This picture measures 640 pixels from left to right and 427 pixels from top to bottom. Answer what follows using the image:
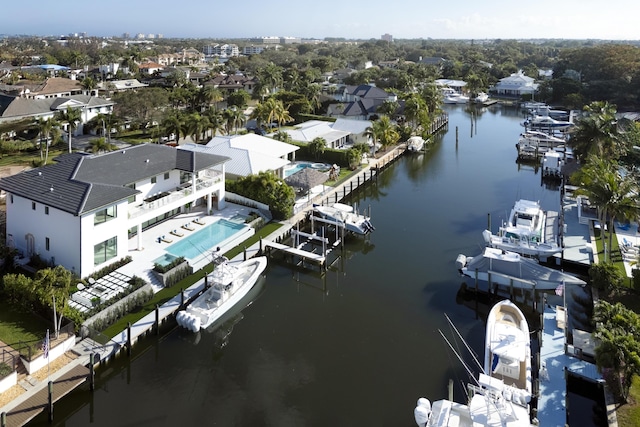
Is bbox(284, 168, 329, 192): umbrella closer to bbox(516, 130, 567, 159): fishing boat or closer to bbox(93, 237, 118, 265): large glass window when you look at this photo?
bbox(93, 237, 118, 265): large glass window

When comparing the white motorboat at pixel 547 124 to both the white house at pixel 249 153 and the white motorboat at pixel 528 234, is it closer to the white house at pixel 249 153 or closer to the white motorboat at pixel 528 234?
the white motorboat at pixel 528 234

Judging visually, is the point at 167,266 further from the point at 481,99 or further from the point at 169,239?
the point at 481,99

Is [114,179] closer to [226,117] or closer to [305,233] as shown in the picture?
[305,233]

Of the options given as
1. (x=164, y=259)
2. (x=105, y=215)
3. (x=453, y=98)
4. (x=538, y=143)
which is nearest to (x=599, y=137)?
(x=538, y=143)

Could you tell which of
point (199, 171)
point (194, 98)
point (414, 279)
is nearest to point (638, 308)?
point (414, 279)

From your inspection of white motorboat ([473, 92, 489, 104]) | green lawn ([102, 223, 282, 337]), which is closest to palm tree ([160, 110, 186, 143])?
green lawn ([102, 223, 282, 337])

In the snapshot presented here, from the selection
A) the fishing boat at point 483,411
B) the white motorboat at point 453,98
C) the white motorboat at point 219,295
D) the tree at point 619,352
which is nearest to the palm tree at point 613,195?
the tree at point 619,352
